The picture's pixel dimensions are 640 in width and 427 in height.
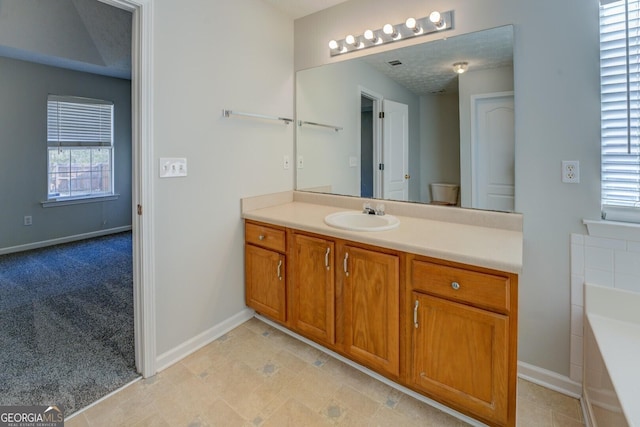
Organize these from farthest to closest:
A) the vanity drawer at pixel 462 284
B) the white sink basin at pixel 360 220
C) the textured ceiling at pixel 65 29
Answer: the textured ceiling at pixel 65 29 → the white sink basin at pixel 360 220 → the vanity drawer at pixel 462 284

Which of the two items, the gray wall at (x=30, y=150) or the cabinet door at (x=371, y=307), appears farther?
the gray wall at (x=30, y=150)

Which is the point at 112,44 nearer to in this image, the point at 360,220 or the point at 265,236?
the point at 265,236

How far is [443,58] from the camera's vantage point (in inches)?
74.7

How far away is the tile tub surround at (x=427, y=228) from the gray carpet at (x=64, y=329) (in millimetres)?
1236

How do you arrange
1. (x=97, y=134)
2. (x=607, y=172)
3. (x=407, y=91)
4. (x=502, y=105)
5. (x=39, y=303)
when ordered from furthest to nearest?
(x=97, y=134) → (x=39, y=303) → (x=407, y=91) → (x=502, y=105) → (x=607, y=172)

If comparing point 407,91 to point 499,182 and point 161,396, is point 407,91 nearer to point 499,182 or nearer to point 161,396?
point 499,182

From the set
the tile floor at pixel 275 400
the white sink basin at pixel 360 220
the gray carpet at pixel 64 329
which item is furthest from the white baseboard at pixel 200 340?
the white sink basin at pixel 360 220

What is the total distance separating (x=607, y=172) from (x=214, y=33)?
7.61ft

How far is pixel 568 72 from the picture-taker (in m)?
1.50

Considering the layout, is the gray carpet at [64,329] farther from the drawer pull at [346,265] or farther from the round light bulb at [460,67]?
the round light bulb at [460,67]

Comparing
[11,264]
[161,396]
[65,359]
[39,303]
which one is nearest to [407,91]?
[161,396]

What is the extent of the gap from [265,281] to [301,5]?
2060mm

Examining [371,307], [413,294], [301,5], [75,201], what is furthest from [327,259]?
[75,201]

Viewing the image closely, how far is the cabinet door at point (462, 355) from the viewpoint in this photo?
49.9 inches
